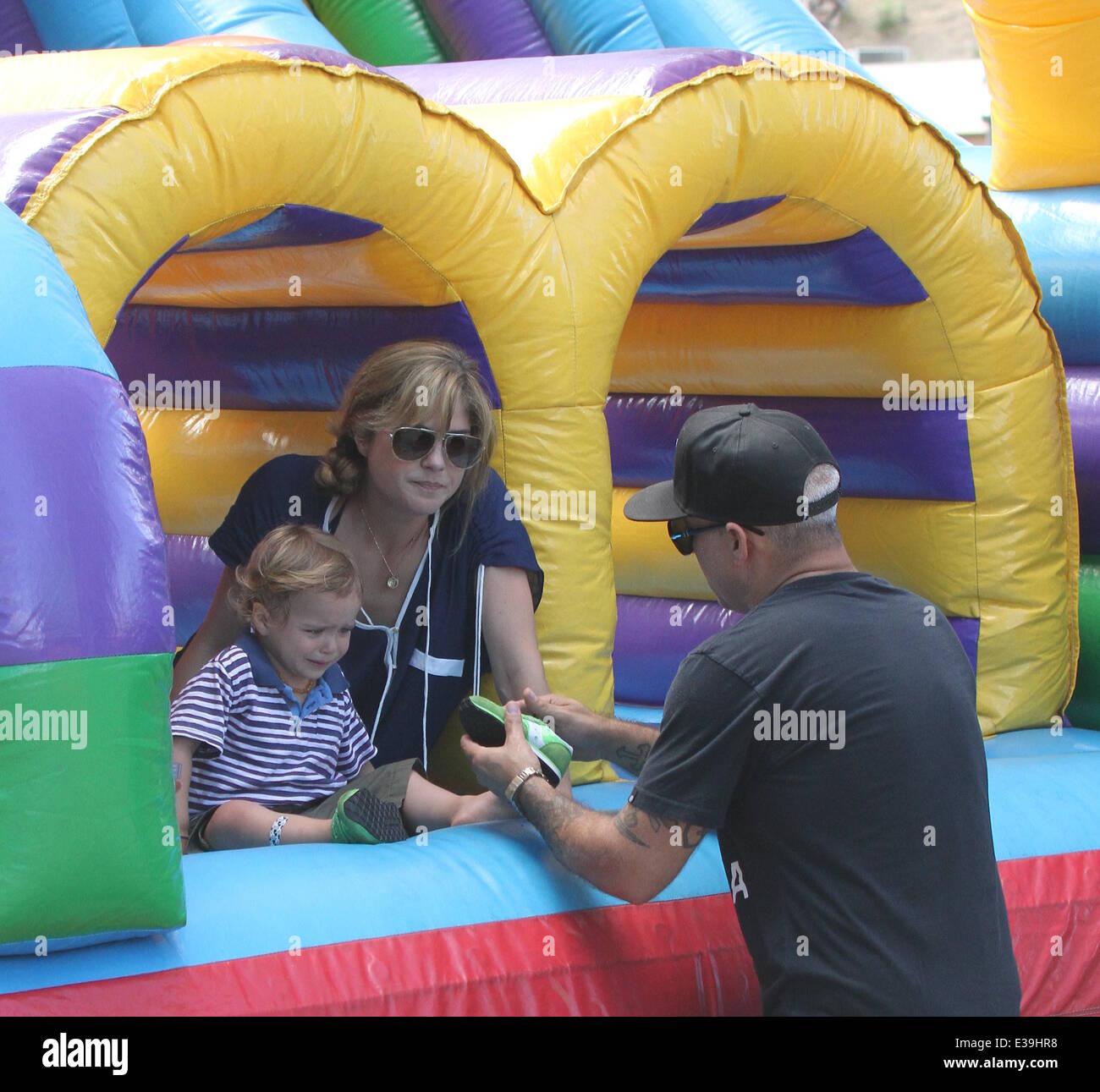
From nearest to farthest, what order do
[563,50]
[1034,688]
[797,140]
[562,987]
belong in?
1. [562,987]
2. [797,140]
3. [1034,688]
4. [563,50]

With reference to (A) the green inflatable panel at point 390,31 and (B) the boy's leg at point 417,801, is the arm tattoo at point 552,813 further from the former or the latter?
(A) the green inflatable panel at point 390,31

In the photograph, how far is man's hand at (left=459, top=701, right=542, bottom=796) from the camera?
197cm

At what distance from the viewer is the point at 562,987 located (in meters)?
1.93

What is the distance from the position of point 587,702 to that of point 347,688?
42cm

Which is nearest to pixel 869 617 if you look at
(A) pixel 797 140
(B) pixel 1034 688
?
(A) pixel 797 140

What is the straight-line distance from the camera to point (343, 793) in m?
2.12

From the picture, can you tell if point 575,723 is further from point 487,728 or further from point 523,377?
point 523,377

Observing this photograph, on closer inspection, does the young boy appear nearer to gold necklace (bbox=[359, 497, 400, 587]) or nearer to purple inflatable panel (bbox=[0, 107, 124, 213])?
gold necklace (bbox=[359, 497, 400, 587])

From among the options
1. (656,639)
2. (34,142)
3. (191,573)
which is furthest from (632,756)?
(191,573)

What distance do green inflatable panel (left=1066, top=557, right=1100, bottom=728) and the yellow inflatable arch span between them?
8 centimetres

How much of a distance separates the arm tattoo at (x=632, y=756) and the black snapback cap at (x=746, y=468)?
459 millimetres

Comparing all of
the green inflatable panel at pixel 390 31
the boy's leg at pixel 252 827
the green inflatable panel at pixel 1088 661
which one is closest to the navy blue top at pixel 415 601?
the boy's leg at pixel 252 827

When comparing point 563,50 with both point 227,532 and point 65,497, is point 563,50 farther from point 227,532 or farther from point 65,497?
point 65,497

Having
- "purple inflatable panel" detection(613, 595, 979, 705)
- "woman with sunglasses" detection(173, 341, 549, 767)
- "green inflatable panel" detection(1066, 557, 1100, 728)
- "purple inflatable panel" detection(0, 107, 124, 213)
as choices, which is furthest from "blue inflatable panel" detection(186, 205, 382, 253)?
"green inflatable panel" detection(1066, 557, 1100, 728)
